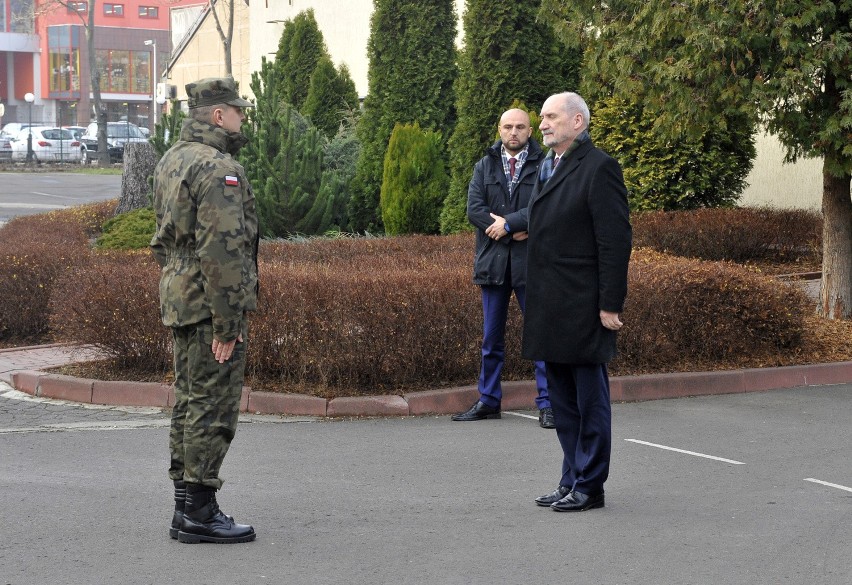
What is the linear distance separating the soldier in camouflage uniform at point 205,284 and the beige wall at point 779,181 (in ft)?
47.5

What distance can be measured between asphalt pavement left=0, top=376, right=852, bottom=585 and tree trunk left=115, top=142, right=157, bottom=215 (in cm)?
1091

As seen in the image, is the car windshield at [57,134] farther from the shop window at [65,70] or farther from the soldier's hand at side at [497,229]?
the soldier's hand at side at [497,229]

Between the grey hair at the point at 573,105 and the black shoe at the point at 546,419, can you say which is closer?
the grey hair at the point at 573,105

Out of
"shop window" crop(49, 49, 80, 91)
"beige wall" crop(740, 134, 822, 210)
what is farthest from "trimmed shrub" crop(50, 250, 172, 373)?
"shop window" crop(49, 49, 80, 91)

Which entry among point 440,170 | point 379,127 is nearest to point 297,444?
point 440,170

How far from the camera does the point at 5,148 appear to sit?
5550cm

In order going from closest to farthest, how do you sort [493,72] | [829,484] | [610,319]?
1. [610,319]
2. [829,484]
3. [493,72]

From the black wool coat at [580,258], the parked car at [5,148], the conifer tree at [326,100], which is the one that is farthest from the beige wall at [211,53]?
the black wool coat at [580,258]

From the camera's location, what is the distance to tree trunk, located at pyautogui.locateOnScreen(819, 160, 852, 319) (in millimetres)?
11719

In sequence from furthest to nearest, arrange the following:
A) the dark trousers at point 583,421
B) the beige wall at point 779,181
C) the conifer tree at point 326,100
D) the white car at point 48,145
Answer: the white car at point 48,145 < the conifer tree at point 326,100 < the beige wall at point 779,181 < the dark trousers at point 583,421

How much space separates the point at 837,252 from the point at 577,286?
6.67m

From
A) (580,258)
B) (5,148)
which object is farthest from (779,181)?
(5,148)

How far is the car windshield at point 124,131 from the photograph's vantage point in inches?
2391

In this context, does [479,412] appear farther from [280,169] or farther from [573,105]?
[280,169]
